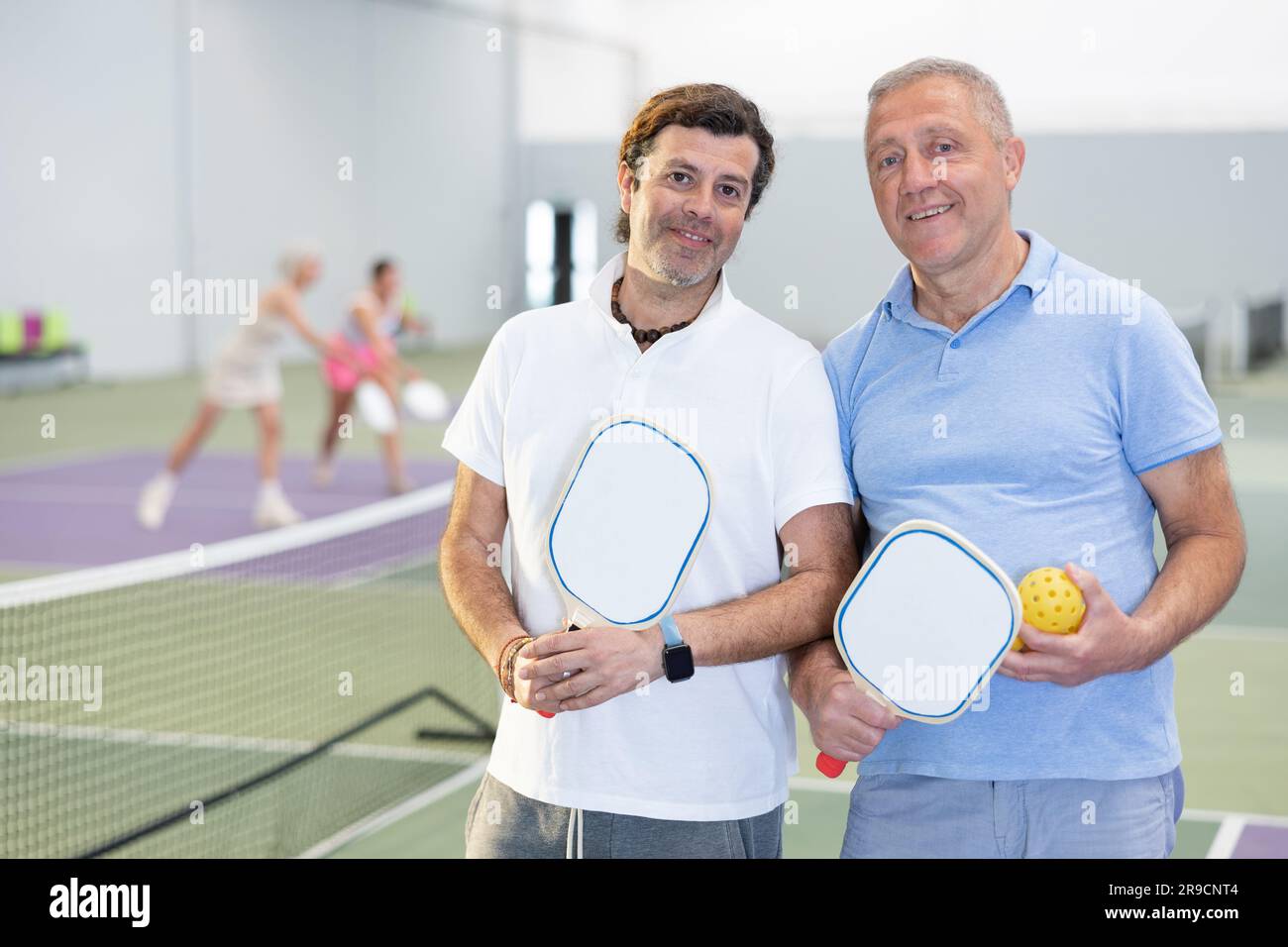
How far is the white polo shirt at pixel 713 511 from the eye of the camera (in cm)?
260

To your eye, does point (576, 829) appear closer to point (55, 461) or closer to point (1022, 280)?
point (1022, 280)

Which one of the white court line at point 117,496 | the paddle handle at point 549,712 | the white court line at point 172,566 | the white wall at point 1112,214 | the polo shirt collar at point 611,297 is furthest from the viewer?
the white wall at point 1112,214

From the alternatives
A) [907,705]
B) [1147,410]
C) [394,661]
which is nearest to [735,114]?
[1147,410]

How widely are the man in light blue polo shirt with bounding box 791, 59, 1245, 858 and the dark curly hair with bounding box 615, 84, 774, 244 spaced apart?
245 millimetres

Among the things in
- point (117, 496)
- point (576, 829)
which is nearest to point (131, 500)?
point (117, 496)

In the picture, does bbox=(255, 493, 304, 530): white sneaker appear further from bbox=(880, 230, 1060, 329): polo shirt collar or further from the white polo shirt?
bbox=(880, 230, 1060, 329): polo shirt collar

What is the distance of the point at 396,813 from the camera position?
545cm

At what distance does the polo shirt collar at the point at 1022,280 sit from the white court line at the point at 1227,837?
3118mm

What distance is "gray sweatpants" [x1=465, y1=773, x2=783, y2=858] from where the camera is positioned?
8.52ft

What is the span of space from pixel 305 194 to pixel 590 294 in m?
22.1

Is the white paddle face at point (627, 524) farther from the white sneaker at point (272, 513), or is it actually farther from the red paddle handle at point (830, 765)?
the white sneaker at point (272, 513)

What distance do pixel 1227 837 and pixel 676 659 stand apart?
3602mm

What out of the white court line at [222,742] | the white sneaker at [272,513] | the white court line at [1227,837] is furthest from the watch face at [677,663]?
the white sneaker at [272,513]

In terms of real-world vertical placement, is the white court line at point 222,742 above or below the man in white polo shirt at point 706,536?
below
